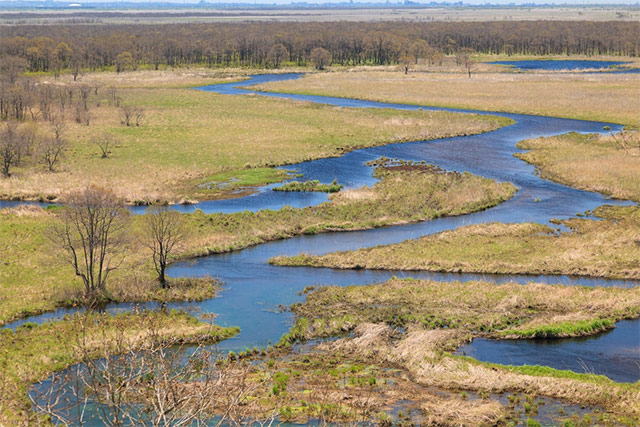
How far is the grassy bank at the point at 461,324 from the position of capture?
997 inches

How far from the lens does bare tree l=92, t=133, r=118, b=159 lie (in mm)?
66062

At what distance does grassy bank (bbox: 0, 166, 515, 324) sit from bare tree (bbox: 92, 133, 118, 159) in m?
18.7

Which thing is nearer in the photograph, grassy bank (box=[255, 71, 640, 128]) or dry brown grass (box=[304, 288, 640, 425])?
dry brown grass (box=[304, 288, 640, 425])

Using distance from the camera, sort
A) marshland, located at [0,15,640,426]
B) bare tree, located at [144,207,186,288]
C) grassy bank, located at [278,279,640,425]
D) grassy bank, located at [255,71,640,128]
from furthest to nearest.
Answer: grassy bank, located at [255,71,640,128] → bare tree, located at [144,207,186,288] → grassy bank, located at [278,279,640,425] → marshland, located at [0,15,640,426]

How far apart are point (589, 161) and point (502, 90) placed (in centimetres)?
5346

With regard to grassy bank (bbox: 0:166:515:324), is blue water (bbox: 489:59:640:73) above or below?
above

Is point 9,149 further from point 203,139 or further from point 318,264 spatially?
point 318,264

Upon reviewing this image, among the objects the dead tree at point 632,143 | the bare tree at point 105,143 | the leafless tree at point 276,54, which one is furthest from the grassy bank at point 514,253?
the leafless tree at point 276,54

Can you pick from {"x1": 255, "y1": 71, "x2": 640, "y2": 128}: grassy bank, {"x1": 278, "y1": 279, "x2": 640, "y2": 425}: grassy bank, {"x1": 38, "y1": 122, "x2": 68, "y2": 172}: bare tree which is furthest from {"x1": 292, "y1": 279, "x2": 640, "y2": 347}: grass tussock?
{"x1": 255, "y1": 71, "x2": 640, "y2": 128}: grassy bank

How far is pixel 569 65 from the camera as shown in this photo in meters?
164

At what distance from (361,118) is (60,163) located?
4068cm

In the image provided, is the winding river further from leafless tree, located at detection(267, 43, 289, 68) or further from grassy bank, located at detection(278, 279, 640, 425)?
leafless tree, located at detection(267, 43, 289, 68)

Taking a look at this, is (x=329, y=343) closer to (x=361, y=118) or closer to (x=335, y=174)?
(x=335, y=174)

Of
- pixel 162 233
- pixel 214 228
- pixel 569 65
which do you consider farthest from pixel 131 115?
pixel 569 65
